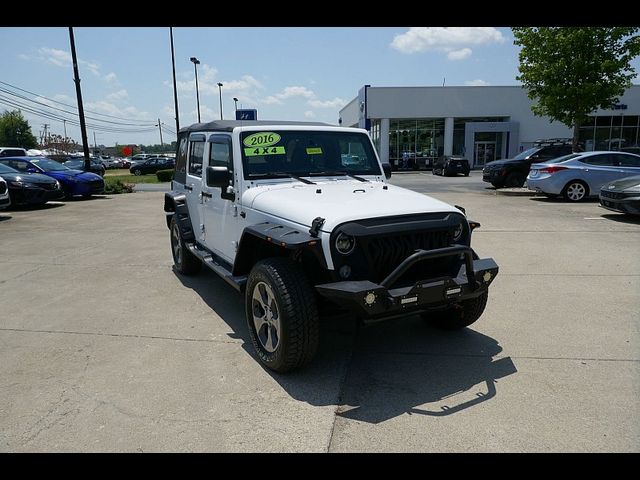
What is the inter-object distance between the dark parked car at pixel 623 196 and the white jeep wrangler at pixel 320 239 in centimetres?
710

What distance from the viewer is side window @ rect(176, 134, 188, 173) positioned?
6.33m

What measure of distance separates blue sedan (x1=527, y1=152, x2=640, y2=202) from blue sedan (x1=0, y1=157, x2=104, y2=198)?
47.6ft

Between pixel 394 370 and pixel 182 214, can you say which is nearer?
pixel 394 370

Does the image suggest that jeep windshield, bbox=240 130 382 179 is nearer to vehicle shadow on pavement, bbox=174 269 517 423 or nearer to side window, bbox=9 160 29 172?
vehicle shadow on pavement, bbox=174 269 517 423

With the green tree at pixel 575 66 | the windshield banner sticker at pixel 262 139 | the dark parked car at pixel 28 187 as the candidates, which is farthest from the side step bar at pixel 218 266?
the green tree at pixel 575 66

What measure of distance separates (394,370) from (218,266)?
2167 mm

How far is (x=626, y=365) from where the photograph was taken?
12.2 ft

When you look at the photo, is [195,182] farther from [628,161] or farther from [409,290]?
[628,161]

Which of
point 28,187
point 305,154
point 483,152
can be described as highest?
point 305,154

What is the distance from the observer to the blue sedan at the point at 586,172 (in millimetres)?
13148

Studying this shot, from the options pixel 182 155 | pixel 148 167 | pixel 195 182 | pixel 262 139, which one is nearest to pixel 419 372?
pixel 262 139

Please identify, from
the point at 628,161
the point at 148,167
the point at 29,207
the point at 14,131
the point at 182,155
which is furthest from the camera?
the point at 14,131

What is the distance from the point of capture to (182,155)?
6.48 m
